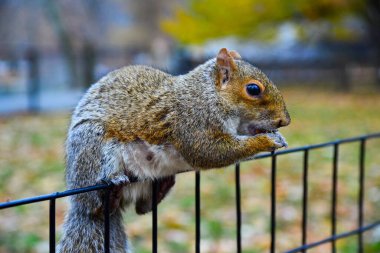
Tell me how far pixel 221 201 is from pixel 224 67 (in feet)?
6.39

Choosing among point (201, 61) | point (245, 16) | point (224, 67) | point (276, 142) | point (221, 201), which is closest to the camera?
point (276, 142)

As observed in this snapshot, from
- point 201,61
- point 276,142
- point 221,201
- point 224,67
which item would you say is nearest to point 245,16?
point 201,61

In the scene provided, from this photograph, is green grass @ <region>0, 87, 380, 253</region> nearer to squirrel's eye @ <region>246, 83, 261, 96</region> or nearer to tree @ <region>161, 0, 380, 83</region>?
squirrel's eye @ <region>246, 83, 261, 96</region>

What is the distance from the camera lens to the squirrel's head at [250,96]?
128 cm

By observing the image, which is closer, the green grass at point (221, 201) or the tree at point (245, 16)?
the green grass at point (221, 201)

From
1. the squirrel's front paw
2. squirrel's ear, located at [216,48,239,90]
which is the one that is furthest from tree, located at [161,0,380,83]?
the squirrel's front paw

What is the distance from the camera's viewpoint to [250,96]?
1300 millimetres

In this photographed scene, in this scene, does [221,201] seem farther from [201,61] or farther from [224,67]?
[201,61]

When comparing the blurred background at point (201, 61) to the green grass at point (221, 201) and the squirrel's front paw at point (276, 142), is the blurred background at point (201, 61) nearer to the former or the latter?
the green grass at point (221, 201)

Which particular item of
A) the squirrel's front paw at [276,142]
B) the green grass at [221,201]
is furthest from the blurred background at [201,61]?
the squirrel's front paw at [276,142]

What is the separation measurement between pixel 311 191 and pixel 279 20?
8.30 m

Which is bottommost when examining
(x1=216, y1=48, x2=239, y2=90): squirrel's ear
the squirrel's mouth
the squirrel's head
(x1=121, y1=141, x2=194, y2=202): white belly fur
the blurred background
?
(x1=121, y1=141, x2=194, y2=202): white belly fur

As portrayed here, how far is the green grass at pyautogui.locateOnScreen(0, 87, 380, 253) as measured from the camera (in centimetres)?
252

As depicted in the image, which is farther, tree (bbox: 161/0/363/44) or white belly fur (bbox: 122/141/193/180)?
tree (bbox: 161/0/363/44)
